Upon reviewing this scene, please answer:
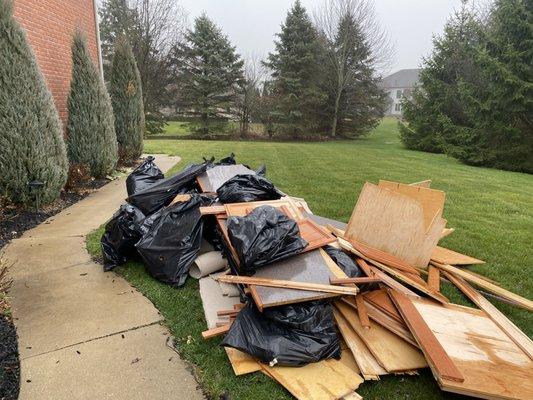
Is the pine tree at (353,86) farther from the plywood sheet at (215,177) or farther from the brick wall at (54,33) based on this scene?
the plywood sheet at (215,177)

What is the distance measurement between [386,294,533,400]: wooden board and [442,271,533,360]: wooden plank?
4 cm

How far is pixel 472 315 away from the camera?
8.61ft

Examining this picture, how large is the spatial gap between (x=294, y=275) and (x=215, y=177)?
2213 mm

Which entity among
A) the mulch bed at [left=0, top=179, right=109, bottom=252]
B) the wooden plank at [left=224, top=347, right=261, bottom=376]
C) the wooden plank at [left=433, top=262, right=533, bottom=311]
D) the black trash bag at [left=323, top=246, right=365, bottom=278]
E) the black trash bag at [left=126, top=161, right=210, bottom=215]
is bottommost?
the wooden plank at [left=224, top=347, right=261, bottom=376]

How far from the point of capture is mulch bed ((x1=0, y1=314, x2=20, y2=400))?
1.93 metres

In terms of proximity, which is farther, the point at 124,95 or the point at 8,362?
the point at 124,95

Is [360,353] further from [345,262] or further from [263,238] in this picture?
[263,238]

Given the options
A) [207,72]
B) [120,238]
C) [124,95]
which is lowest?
[120,238]

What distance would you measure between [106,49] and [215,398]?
1013 inches

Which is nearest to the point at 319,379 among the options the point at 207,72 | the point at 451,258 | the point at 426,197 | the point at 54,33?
the point at 426,197

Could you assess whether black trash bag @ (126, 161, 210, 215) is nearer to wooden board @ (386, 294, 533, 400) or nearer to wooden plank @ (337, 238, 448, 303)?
wooden plank @ (337, 238, 448, 303)

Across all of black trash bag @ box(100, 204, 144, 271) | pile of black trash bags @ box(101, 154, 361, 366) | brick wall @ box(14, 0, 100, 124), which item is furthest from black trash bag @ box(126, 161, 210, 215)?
brick wall @ box(14, 0, 100, 124)

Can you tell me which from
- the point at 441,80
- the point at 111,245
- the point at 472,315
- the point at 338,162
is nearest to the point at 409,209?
the point at 472,315

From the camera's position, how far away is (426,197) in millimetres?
3496
